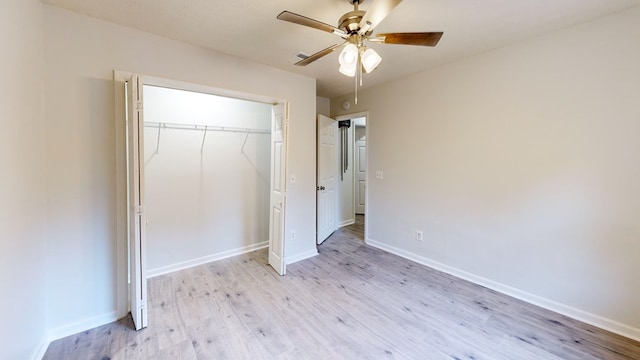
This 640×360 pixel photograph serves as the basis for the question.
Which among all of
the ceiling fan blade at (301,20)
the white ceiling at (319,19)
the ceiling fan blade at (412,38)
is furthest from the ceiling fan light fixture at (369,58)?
the white ceiling at (319,19)

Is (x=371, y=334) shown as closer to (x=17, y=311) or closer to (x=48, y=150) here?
(x=17, y=311)

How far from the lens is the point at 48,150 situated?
75.5 inches

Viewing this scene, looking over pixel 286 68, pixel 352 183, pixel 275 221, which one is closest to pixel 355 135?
pixel 352 183

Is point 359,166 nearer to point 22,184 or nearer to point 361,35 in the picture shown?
point 361,35

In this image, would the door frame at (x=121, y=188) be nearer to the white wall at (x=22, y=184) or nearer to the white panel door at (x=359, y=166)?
the white wall at (x=22, y=184)

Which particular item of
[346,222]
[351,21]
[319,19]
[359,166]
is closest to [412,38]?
[351,21]

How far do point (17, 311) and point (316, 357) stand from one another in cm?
183

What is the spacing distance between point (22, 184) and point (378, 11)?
7.78 feet

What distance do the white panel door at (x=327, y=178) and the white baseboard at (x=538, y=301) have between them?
133 cm

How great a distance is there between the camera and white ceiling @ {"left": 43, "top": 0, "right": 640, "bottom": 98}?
1850 millimetres

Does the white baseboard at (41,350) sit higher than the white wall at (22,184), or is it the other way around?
the white wall at (22,184)

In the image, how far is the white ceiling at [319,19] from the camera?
1.85 meters

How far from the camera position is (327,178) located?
427 cm

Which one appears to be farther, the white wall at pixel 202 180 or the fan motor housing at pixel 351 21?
the white wall at pixel 202 180
